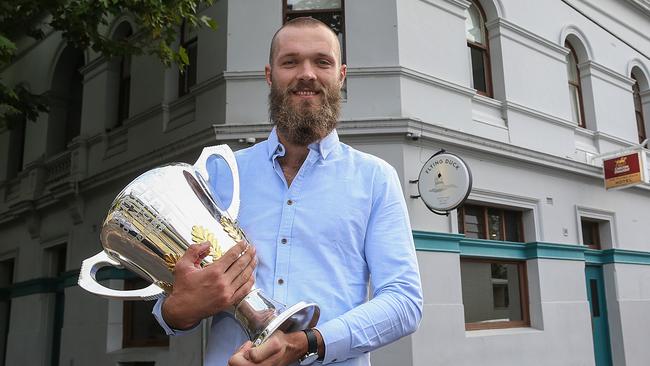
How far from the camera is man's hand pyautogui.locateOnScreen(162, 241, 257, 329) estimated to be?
1479 millimetres

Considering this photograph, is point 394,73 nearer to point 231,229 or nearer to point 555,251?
point 555,251

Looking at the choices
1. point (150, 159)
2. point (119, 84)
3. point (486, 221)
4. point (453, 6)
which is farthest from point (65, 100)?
point (486, 221)

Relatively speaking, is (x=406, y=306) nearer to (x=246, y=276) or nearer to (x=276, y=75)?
(x=246, y=276)

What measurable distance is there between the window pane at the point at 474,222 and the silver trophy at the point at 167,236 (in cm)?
738

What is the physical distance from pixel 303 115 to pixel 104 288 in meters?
0.82

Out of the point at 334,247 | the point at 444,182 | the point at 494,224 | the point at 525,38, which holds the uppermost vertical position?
the point at 525,38

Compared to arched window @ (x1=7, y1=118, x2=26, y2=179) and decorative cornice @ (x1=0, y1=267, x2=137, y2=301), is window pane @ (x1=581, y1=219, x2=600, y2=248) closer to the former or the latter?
decorative cornice @ (x1=0, y1=267, x2=137, y2=301)

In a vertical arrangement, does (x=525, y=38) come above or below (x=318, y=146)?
above

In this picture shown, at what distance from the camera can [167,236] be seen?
5.32 ft

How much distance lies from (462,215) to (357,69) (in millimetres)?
2740

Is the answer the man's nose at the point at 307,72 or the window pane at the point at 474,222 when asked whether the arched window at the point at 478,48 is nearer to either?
the window pane at the point at 474,222

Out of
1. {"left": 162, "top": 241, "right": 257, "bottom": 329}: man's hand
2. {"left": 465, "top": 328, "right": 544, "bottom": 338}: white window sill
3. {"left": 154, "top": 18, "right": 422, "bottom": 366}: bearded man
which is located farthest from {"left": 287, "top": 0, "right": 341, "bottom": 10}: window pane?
{"left": 162, "top": 241, "right": 257, "bottom": 329}: man's hand

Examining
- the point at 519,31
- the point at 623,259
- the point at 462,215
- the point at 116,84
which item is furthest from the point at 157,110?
the point at 623,259

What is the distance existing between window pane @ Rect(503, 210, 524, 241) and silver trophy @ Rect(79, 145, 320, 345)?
8.31 metres
